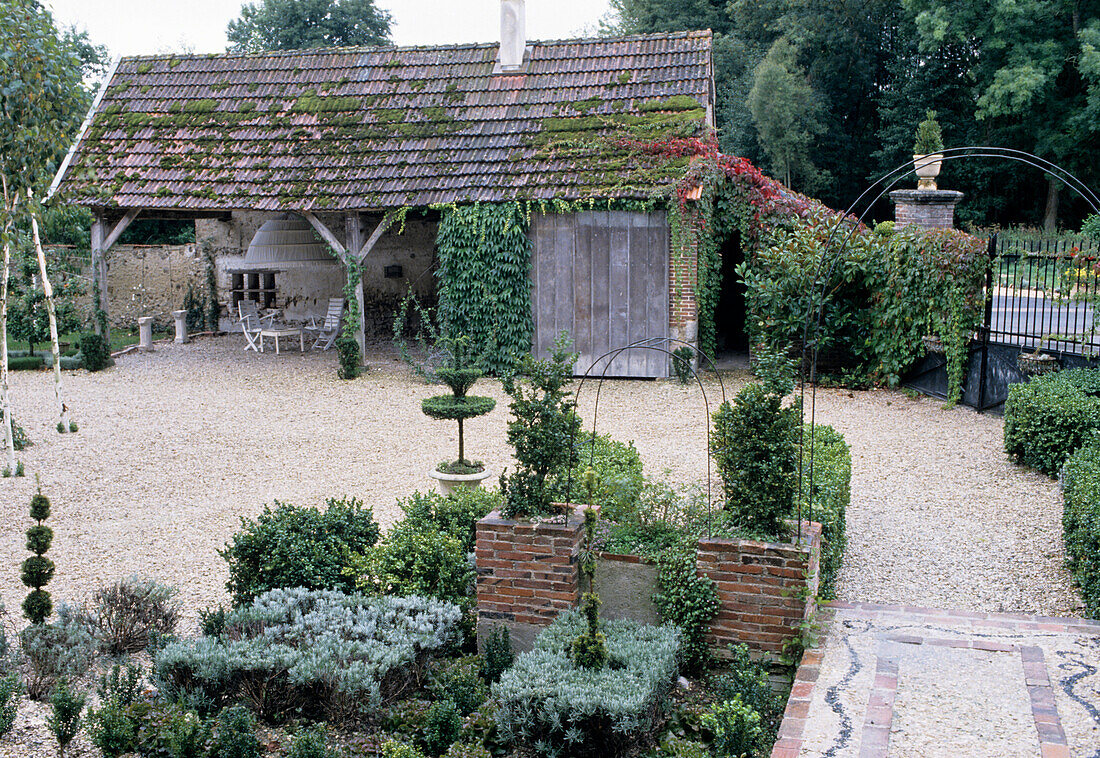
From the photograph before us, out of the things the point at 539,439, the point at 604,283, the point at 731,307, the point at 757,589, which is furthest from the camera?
the point at 731,307

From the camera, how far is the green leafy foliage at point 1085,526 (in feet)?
20.2

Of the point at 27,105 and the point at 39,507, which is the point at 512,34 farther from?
the point at 39,507

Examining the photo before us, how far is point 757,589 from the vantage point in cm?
552

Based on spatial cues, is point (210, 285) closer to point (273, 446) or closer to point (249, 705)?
point (273, 446)

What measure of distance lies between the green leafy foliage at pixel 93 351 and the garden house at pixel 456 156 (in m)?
1.54

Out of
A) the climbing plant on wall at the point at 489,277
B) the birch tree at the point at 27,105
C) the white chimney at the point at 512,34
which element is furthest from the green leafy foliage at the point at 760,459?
the white chimney at the point at 512,34

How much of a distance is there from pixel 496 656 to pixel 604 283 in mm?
10315

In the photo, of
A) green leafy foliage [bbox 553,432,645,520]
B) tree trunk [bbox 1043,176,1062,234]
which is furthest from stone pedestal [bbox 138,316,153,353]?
tree trunk [bbox 1043,176,1062,234]

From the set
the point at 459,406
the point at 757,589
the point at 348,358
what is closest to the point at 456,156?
the point at 348,358

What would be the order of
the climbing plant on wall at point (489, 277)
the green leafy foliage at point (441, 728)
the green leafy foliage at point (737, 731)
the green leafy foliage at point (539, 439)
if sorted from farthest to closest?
the climbing plant on wall at point (489, 277)
the green leafy foliage at point (539, 439)
the green leafy foliage at point (441, 728)
the green leafy foliage at point (737, 731)

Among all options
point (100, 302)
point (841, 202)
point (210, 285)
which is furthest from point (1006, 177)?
point (100, 302)

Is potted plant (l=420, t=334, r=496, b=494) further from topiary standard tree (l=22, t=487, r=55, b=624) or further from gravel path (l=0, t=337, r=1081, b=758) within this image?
topiary standard tree (l=22, t=487, r=55, b=624)

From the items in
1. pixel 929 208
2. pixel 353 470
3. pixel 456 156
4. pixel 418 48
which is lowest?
pixel 353 470

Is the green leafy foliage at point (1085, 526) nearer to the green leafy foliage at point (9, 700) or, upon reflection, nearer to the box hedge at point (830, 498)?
the box hedge at point (830, 498)
